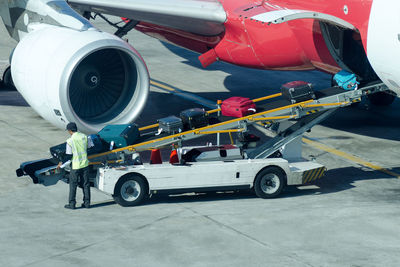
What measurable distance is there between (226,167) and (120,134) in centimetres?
222

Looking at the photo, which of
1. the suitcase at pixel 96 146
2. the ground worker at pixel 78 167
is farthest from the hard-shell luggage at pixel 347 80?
the ground worker at pixel 78 167

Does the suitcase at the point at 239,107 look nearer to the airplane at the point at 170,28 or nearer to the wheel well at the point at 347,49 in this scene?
the airplane at the point at 170,28

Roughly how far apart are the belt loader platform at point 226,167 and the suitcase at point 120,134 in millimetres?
205

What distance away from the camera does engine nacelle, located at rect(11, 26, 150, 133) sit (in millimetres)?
14164

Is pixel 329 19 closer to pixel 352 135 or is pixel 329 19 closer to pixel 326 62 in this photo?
pixel 326 62

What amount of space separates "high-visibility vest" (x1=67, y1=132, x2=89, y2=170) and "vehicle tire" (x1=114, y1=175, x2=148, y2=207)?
0.77 meters

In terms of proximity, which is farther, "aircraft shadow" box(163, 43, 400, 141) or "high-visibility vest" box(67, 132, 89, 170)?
"aircraft shadow" box(163, 43, 400, 141)

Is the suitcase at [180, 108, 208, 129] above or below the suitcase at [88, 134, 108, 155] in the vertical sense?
above

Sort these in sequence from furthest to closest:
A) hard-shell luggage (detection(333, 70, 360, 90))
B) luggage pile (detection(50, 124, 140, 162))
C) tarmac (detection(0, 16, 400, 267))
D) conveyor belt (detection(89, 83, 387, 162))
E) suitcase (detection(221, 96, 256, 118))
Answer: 1. hard-shell luggage (detection(333, 70, 360, 90))
2. suitcase (detection(221, 96, 256, 118))
3. conveyor belt (detection(89, 83, 387, 162))
4. luggage pile (detection(50, 124, 140, 162))
5. tarmac (detection(0, 16, 400, 267))

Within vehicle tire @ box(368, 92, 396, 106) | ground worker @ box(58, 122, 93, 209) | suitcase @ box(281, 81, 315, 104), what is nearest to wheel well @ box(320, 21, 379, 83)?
suitcase @ box(281, 81, 315, 104)

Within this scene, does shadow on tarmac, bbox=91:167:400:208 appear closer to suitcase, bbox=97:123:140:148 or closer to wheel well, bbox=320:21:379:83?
suitcase, bbox=97:123:140:148

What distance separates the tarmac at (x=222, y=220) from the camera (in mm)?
10477

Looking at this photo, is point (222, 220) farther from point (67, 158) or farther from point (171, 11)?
point (171, 11)

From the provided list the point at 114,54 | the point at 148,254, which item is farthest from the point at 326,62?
the point at 148,254
